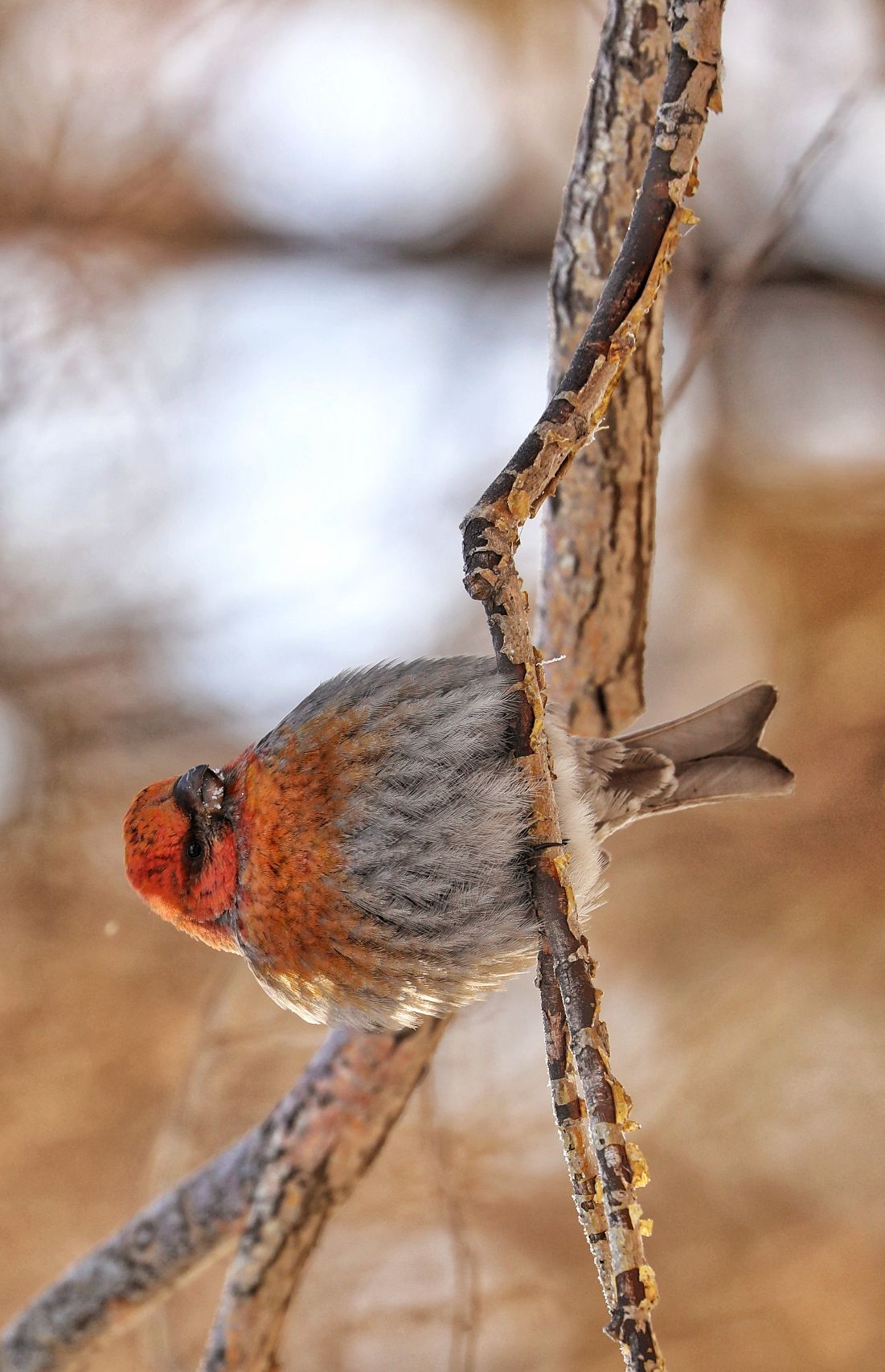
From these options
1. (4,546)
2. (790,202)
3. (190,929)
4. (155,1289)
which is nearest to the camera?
(190,929)

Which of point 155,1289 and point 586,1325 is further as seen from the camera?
point 586,1325

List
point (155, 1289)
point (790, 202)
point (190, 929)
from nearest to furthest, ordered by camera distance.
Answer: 1. point (190, 929)
2. point (155, 1289)
3. point (790, 202)

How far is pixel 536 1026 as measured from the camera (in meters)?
2.18

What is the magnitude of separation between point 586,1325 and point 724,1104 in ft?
1.58

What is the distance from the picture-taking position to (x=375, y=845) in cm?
91

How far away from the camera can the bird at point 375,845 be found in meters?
0.89

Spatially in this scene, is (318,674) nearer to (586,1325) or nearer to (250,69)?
(250,69)

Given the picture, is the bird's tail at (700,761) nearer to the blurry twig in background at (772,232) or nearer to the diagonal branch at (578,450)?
the diagonal branch at (578,450)

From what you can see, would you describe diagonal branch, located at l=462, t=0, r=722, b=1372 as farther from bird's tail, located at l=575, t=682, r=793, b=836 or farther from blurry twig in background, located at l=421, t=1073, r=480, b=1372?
blurry twig in background, located at l=421, t=1073, r=480, b=1372

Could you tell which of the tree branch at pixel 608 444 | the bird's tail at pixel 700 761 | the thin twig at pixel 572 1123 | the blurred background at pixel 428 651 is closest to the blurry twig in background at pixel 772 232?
the blurred background at pixel 428 651

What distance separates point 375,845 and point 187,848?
0.63 ft

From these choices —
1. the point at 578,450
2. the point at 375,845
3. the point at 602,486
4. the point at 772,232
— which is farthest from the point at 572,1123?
the point at 772,232

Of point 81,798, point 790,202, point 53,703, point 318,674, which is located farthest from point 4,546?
point 790,202

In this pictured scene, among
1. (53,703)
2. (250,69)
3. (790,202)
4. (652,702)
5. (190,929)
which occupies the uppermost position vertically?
(250,69)
